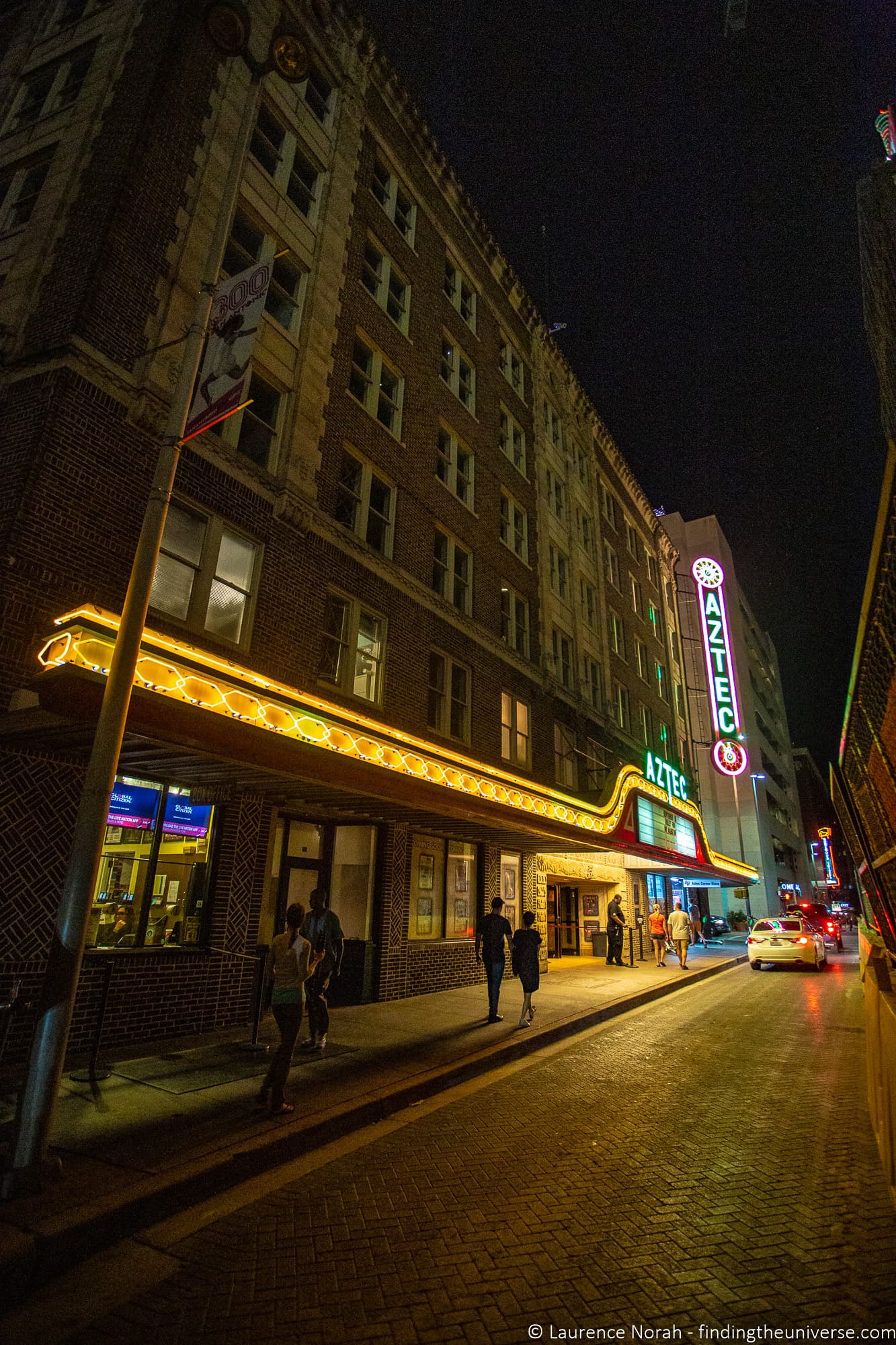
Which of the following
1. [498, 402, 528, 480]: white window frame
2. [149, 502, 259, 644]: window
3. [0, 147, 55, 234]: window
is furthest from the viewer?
[498, 402, 528, 480]: white window frame

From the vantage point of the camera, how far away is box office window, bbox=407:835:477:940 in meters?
14.2

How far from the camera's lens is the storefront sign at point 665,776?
2814 centimetres

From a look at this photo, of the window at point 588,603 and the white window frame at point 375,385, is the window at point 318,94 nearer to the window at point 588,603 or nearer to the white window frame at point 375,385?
the white window frame at point 375,385

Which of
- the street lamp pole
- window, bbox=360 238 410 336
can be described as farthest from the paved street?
window, bbox=360 238 410 336

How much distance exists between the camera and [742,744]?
178ft

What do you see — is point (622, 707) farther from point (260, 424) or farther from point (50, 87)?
point (50, 87)

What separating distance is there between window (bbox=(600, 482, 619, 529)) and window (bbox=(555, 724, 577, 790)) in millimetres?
12602

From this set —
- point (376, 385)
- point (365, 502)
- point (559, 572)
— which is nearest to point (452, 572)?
point (365, 502)

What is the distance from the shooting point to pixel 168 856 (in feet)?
Result: 31.6

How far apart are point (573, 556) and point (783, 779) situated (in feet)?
219

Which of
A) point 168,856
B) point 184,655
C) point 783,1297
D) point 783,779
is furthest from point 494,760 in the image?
point 783,779

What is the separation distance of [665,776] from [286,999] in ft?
86.3

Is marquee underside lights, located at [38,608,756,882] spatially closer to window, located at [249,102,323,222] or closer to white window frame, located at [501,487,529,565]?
white window frame, located at [501,487,529,565]

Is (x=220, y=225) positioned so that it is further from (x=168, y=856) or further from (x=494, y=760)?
(x=494, y=760)
